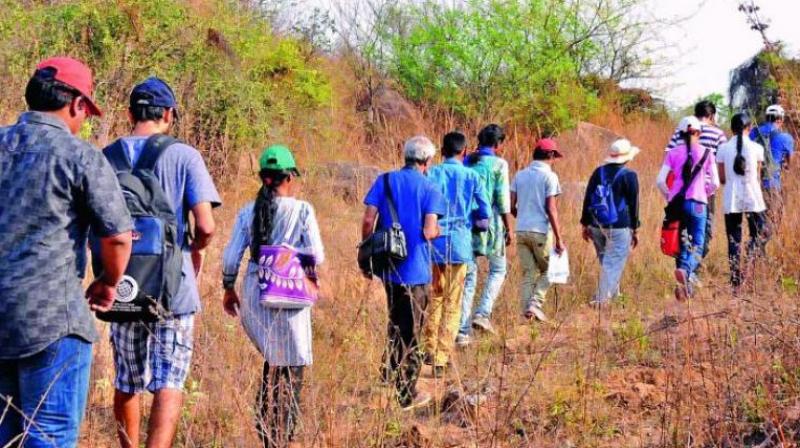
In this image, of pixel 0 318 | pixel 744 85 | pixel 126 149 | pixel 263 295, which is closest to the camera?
pixel 0 318

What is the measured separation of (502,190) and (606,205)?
1.09m

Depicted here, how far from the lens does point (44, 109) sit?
10.5 feet

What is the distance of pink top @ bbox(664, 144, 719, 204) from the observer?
7523 millimetres

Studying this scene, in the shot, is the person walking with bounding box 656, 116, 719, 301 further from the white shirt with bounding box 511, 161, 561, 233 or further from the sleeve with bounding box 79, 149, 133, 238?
the sleeve with bounding box 79, 149, 133, 238

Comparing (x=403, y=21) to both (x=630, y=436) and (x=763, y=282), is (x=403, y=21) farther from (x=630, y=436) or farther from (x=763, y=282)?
(x=630, y=436)

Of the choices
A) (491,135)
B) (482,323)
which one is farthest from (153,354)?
(482,323)

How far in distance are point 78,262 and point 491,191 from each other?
14.2 feet

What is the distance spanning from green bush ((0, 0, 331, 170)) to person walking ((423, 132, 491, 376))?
2947 millimetres

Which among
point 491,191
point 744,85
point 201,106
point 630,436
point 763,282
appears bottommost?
point 630,436

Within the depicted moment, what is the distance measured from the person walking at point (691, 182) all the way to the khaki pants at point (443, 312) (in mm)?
2201

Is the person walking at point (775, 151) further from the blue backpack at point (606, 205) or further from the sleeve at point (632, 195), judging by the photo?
the blue backpack at point (606, 205)

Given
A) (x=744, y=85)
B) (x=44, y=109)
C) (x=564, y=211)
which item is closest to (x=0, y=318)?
(x=44, y=109)

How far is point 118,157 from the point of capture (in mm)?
3902

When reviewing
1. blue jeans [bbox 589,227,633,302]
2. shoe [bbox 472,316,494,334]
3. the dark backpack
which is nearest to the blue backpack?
blue jeans [bbox 589,227,633,302]
